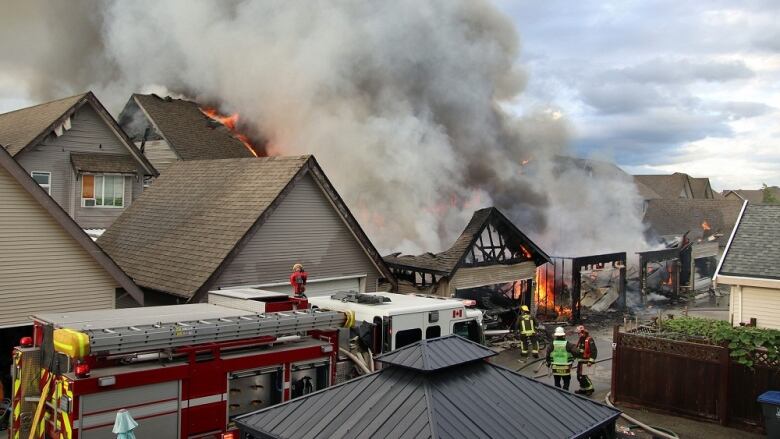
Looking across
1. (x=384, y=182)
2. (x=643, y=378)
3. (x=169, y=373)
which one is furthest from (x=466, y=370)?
(x=384, y=182)

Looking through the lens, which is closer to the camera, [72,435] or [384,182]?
[72,435]

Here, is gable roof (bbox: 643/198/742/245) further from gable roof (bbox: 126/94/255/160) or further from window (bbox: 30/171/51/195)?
window (bbox: 30/171/51/195)

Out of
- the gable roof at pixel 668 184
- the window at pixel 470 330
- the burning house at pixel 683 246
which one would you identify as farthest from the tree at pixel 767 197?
the window at pixel 470 330

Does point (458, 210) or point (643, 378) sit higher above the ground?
point (458, 210)

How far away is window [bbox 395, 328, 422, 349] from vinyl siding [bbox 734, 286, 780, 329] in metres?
8.65

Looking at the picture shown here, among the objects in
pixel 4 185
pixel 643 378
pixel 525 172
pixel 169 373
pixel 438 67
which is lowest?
pixel 643 378

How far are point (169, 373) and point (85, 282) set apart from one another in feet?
18.7

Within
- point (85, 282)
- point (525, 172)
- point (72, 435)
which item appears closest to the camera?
point (72, 435)

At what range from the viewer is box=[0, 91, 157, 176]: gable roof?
70.0 ft

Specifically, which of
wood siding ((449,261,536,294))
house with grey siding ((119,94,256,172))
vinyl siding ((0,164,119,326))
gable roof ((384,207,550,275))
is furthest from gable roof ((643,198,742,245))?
vinyl siding ((0,164,119,326))

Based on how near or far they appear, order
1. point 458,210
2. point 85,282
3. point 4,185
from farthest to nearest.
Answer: point 458,210
point 85,282
point 4,185

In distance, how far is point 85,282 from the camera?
11734mm

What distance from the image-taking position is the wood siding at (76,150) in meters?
21.8

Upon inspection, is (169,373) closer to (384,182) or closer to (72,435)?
(72,435)
